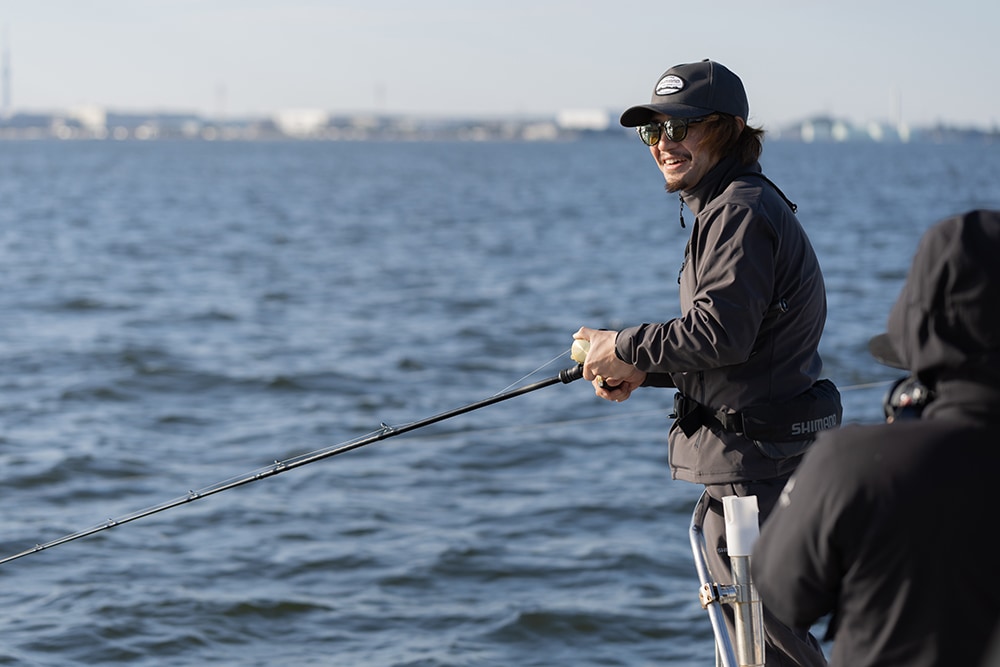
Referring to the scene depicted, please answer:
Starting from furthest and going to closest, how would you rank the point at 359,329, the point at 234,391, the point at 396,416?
the point at 359,329 < the point at 234,391 < the point at 396,416

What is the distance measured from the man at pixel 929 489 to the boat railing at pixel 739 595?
1.10 meters

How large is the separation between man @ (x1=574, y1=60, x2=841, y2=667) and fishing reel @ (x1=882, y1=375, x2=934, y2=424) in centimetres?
99

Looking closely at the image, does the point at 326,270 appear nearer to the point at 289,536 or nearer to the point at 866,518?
the point at 289,536

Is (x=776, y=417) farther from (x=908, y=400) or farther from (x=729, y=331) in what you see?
(x=908, y=400)

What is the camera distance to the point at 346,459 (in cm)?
1083

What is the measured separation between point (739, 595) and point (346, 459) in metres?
7.64

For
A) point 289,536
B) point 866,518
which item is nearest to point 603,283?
point 289,536

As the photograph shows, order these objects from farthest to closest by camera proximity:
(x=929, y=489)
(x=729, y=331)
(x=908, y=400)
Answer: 1. (x=729, y=331)
2. (x=908, y=400)
3. (x=929, y=489)

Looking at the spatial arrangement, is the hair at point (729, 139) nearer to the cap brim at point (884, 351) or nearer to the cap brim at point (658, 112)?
the cap brim at point (658, 112)

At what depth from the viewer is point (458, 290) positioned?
21922 millimetres

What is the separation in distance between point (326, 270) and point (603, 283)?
19.1 ft

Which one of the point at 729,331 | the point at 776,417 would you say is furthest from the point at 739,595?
the point at 729,331

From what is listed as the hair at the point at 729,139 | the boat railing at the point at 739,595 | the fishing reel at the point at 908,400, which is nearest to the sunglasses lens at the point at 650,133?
the hair at the point at 729,139

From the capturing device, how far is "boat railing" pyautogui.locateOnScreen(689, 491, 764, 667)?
3.36 meters
